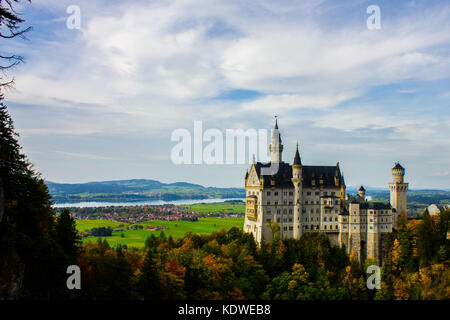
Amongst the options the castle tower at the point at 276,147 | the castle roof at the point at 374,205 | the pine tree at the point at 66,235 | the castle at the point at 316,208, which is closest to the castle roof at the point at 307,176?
the castle at the point at 316,208

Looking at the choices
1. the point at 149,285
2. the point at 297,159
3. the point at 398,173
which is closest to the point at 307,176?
the point at 297,159

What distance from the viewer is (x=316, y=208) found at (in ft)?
245

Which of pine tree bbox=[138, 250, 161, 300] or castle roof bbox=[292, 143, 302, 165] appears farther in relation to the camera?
castle roof bbox=[292, 143, 302, 165]

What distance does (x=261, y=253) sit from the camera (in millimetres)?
67375

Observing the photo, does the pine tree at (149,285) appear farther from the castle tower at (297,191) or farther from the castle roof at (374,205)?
the castle roof at (374,205)

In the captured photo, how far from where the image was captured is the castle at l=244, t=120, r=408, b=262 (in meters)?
71.7

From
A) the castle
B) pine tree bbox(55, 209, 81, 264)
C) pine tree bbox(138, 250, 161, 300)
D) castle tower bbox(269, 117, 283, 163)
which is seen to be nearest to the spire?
the castle

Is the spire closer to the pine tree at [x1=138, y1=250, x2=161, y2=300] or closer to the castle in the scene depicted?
the castle

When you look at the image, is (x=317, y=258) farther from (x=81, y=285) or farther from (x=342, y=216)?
(x=81, y=285)

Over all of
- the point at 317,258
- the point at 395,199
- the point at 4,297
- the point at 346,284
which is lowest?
the point at 346,284

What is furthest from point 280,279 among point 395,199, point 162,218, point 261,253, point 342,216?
point 162,218

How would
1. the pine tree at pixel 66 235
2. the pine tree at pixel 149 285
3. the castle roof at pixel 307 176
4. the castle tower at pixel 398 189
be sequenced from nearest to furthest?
the pine tree at pixel 66 235 < the pine tree at pixel 149 285 < the castle roof at pixel 307 176 < the castle tower at pixel 398 189

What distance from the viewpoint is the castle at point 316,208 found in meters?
71.7
